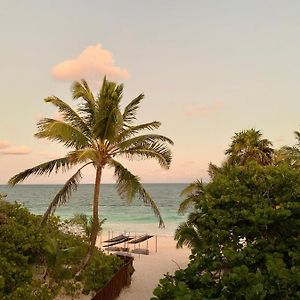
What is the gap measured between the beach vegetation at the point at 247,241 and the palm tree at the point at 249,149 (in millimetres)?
11102

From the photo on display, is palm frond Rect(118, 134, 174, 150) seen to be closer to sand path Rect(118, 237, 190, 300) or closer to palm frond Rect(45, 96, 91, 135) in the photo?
palm frond Rect(45, 96, 91, 135)

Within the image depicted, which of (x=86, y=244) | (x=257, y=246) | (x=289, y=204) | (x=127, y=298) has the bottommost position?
(x=127, y=298)

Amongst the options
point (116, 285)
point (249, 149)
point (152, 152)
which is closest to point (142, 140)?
point (152, 152)

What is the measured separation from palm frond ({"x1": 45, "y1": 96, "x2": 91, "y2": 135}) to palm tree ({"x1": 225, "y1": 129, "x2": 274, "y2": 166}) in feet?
31.4

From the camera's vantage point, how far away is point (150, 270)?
2105cm

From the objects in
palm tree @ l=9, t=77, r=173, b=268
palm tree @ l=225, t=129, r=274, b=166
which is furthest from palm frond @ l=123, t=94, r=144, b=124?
palm tree @ l=225, t=129, r=274, b=166

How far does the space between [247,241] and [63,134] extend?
7.40m

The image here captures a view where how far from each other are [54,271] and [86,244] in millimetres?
3722

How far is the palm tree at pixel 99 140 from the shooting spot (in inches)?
490

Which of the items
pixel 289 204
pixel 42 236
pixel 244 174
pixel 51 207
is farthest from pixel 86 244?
pixel 289 204

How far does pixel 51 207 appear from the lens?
1231 centimetres

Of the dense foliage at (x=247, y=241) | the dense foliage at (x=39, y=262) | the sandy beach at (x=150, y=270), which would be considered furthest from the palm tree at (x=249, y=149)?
the dense foliage at (x=247, y=241)

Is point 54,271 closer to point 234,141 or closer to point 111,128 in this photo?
point 111,128

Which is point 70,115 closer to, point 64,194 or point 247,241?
point 64,194
